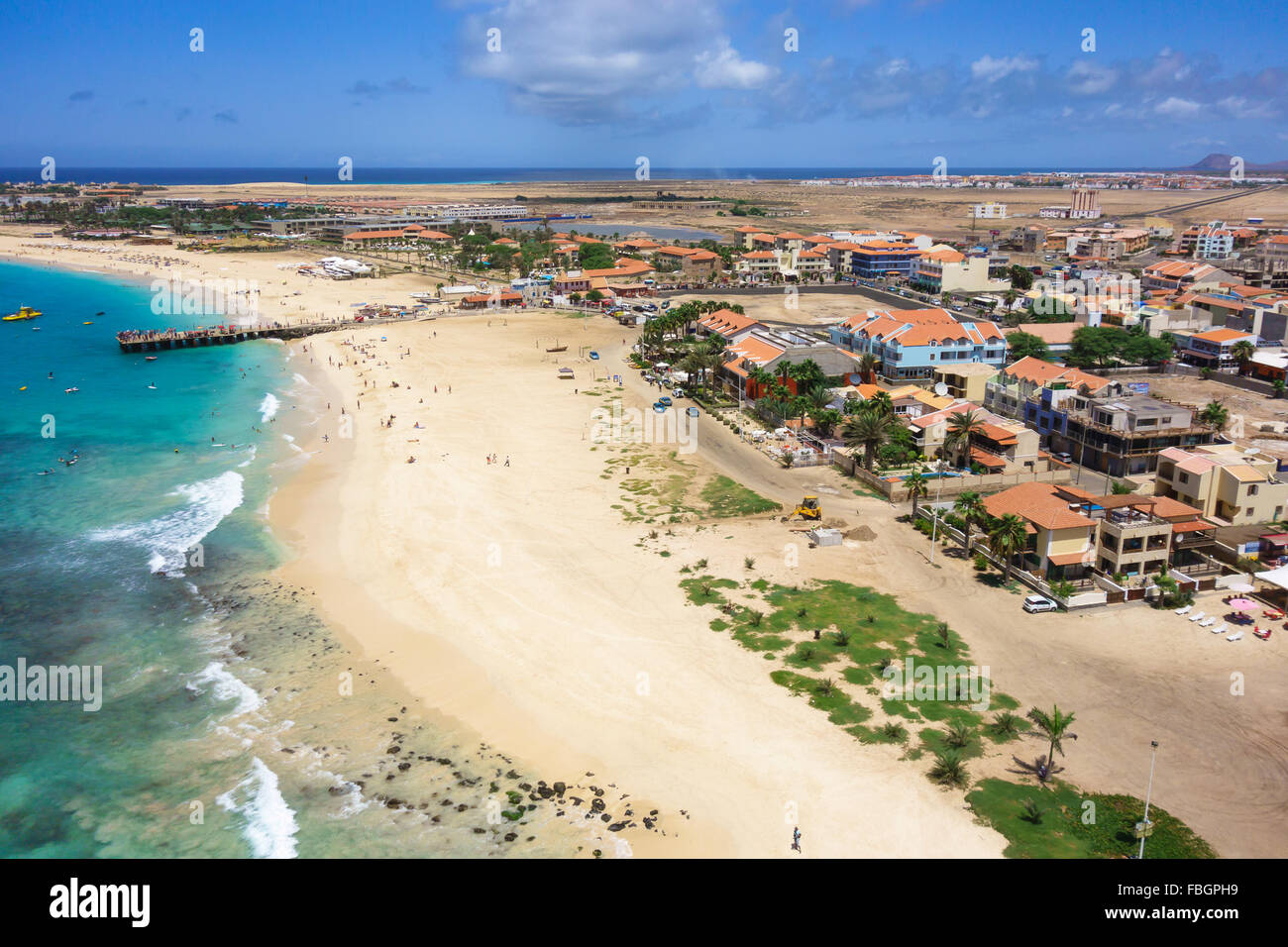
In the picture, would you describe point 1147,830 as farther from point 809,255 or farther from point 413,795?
point 809,255

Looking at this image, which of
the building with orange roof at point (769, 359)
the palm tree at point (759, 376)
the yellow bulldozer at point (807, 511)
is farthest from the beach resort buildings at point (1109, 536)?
the building with orange roof at point (769, 359)

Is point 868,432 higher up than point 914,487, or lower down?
higher up

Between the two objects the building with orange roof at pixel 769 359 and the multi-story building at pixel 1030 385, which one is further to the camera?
the building with orange roof at pixel 769 359

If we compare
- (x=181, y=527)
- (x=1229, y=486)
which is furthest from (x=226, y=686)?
(x=1229, y=486)

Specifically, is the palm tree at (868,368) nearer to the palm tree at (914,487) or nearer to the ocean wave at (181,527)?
the palm tree at (914,487)

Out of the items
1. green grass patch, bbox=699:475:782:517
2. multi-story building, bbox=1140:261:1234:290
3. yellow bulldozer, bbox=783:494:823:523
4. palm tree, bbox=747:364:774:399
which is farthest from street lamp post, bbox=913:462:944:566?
multi-story building, bbox=1140:261:1234:290

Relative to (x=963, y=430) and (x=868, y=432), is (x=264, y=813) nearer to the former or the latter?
(x=868, y=432)

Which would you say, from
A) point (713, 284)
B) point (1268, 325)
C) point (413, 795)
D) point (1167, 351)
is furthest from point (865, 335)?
point (413, 795)
